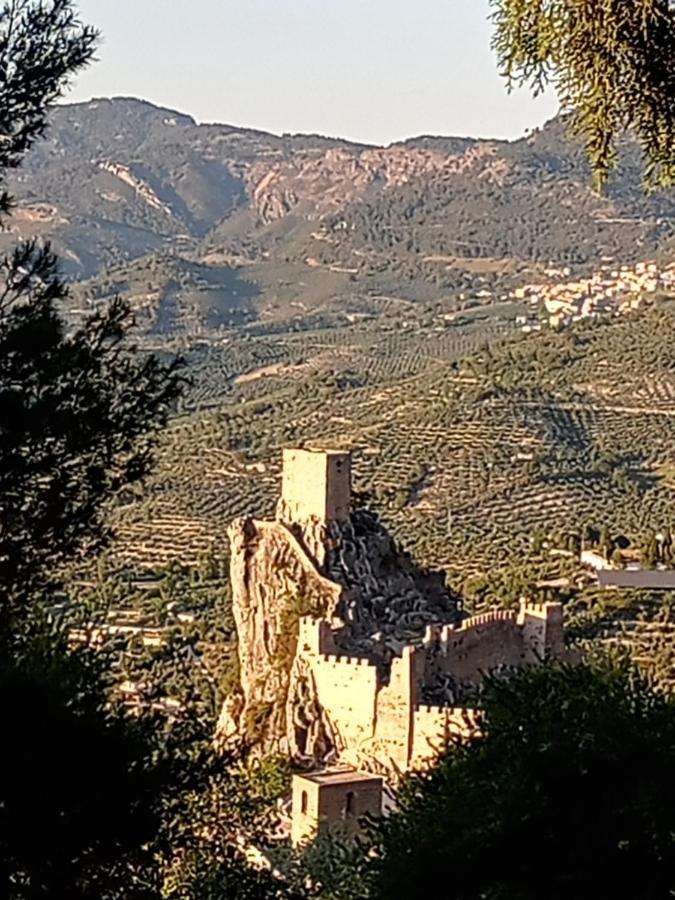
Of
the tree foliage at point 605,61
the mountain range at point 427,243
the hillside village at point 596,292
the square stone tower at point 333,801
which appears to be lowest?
the square stone tower at point 333,801

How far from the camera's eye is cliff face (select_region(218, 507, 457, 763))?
25031mm

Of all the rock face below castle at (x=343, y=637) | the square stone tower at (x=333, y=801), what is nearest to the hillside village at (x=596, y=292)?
the rock face below castle at (x=343, y=637)

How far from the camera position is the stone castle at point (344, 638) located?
74.7 feet

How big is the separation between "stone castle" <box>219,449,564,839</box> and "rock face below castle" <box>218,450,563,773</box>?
0.06ft

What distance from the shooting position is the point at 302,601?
25.9m

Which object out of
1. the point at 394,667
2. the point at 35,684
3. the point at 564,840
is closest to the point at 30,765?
the point at 35,684

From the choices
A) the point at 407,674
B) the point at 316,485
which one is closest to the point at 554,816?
the point at 407,674

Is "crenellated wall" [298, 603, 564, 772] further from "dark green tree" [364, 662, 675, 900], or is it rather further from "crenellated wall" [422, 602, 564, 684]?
"dark green tree" [364, 662, 675, 900]

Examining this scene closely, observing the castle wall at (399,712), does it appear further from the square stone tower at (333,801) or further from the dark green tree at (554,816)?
the dark green tree at (554,816)

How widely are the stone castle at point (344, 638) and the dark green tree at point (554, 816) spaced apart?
9.63m

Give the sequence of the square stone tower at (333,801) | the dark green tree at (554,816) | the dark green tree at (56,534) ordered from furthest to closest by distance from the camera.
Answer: the square stone tower at (333,801)
the dark green tree at (554,816)
the dark green tree at (56,534)

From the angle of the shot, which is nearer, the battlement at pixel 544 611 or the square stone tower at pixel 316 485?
the battlement at pixel 544 611

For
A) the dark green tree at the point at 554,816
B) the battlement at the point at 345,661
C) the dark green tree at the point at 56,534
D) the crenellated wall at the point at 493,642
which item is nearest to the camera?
the dark green tree at the point at 56,534

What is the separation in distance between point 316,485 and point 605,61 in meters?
18.8
